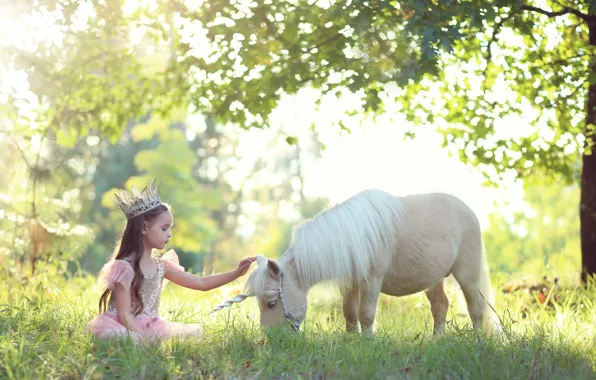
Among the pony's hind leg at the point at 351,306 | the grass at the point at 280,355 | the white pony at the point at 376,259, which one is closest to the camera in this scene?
the grass at the point at 280,355

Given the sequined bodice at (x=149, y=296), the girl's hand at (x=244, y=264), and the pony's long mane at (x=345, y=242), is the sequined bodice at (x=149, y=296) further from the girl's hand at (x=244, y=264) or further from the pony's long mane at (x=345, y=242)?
the pony's long mane at (x=345, y=242)

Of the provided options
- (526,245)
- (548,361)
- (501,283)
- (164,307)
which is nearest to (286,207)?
(526,245)

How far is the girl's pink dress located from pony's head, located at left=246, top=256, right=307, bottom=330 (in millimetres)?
533

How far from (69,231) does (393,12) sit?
5186mm

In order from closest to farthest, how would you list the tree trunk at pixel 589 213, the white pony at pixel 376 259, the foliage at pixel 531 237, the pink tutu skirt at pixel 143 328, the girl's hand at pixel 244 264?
1. the pink tutu skirt at pixel 143 328
2. the white pony at pixel 376 259
3. the girl's hand at pixel 244 264
4. the tree trunk at pixel 589 213
5. the foliage at pixel 531 237

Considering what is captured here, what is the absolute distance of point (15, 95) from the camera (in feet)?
28.1

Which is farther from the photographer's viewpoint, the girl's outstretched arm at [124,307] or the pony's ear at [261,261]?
the pony's ear at [261,261]

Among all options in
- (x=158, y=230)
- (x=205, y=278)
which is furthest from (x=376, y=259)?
(x=158, y=230)

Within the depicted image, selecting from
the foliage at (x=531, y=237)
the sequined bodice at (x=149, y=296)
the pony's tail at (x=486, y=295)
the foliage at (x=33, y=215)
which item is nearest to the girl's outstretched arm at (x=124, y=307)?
the sequined bodice at (x=149, y=296)

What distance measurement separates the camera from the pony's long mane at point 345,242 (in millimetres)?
5445

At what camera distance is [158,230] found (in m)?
5.33

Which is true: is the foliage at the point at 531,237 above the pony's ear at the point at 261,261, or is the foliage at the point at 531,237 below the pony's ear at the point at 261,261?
below

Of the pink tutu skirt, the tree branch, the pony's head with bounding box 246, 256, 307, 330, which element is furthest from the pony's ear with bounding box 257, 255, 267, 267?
the tree branch

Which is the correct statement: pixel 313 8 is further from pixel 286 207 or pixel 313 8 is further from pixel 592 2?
pixel 286 207
